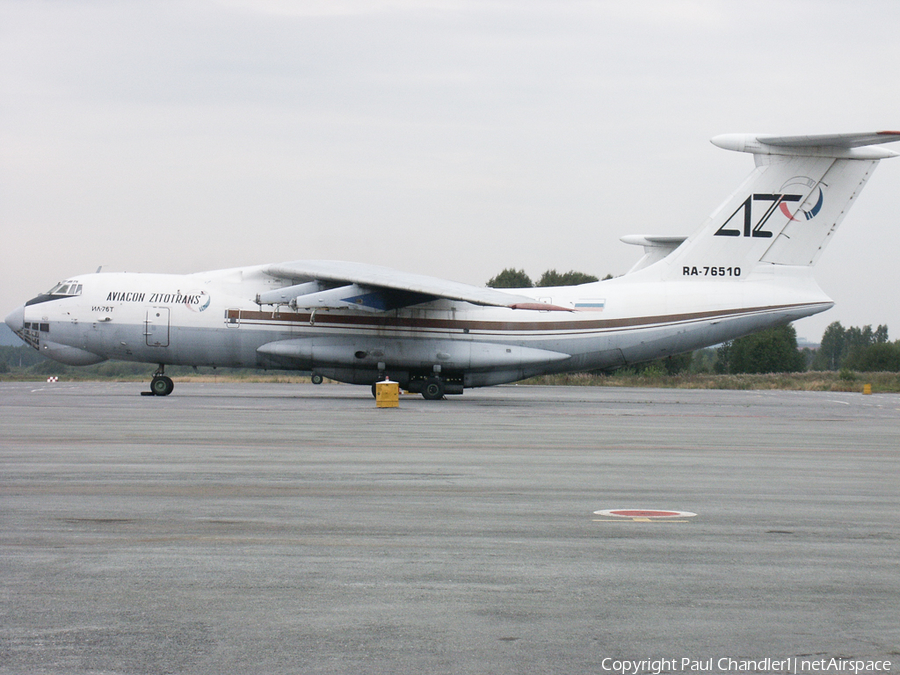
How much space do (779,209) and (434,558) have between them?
2570 cm

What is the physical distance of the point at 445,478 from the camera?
11281 mm

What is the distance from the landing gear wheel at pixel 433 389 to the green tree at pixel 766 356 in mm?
65539

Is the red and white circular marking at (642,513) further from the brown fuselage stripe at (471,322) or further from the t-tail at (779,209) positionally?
the t-tail at (779,209)

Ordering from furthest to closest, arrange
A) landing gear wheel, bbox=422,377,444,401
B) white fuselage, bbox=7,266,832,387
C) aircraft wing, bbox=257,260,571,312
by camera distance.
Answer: landing gear wheel, bbox=422,377,444,401, white fuselage, bbox=7,266,832,387, aircraft wing, bbox=257,260,571,312

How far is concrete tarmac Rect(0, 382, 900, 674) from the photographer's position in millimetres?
4973

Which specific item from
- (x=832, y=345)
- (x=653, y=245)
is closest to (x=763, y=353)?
(x=653, y=245)

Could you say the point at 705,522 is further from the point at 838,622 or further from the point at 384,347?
the point at 384,347

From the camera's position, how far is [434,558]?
6.94 m

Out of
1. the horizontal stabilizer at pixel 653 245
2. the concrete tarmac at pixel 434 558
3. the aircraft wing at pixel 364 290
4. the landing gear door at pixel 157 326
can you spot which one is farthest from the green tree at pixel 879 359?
the concrete tarmac at pixel 434 558

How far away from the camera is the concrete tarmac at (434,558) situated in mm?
4973

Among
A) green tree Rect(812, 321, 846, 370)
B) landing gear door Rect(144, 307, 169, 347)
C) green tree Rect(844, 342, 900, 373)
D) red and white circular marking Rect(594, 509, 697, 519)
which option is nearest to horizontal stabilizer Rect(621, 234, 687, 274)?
landing gear door Rect(144, 307, 169, 347)

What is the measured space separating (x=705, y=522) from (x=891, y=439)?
1145 cm

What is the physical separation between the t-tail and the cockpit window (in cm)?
2084

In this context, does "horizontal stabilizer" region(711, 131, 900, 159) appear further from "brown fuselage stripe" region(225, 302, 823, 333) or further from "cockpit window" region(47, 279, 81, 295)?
"cockpit window" region(47, 279, 81, 295)
